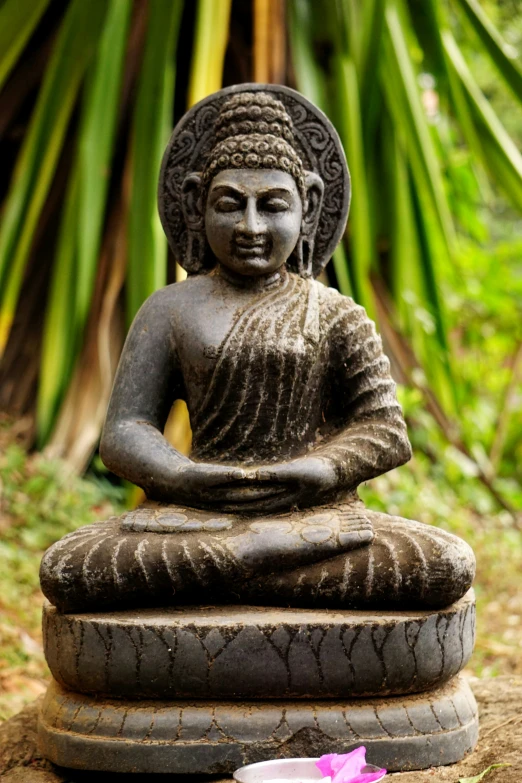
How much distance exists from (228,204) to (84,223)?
7.46 feet

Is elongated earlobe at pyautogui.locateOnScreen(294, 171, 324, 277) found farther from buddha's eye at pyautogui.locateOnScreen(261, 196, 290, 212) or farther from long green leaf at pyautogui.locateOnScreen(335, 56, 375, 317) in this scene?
long green leaf at pyautogui.locateOnScreen(335, 56, 375, 317)

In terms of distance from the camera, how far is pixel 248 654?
283 cm

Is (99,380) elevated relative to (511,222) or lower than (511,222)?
lower

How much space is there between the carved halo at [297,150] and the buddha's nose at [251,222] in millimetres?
375

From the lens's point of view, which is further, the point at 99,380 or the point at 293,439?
the point at 99,380

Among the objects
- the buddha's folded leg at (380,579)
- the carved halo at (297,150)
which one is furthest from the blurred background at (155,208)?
the buddha's folded leg at (380,579)

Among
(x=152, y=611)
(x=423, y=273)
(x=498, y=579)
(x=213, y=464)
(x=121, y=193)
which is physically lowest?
(x=498, y=579)

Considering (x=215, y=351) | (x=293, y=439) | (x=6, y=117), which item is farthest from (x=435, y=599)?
(x=6, y=117)

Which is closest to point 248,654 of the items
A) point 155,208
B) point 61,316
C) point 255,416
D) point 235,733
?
point 235,733

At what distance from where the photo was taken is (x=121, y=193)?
6.29m

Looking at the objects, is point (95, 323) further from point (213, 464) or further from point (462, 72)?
point (213, 464)

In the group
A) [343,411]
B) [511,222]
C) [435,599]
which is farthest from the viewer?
[511,222]

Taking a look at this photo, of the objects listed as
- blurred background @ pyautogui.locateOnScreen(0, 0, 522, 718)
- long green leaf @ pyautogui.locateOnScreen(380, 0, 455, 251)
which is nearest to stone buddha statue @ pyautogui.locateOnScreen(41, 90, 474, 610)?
blurred background @ pyautogui.locateOnScreen(0, 0, 522, 718)

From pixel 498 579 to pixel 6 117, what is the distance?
13.5 ft
